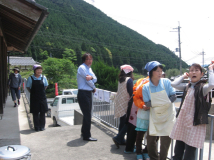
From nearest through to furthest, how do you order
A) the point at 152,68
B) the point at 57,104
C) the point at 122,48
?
the point at 152,68 < the point at 57,104 < the point at 122,48

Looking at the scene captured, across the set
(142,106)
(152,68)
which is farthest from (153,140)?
(152,68)

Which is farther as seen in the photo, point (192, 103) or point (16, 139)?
point (16, 139)

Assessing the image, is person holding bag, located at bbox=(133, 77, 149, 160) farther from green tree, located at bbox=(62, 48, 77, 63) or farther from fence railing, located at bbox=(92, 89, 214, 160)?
green tree, located at bbox=(62, 48, 77, 63)

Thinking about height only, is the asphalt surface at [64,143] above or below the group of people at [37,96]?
below

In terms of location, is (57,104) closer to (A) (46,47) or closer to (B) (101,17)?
(A) (46,47)

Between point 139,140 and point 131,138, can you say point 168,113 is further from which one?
point 131,138

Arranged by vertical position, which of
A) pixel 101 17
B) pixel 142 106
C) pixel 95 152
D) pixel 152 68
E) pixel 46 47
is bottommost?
pixel 95 152

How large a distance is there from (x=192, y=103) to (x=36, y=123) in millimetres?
3702

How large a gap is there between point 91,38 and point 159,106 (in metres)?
114

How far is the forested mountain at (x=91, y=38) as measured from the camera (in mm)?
84688

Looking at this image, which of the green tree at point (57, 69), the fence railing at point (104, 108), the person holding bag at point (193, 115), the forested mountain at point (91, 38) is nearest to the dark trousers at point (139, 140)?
the person holding bag at point (193, 115)

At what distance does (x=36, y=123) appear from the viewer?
5180mm

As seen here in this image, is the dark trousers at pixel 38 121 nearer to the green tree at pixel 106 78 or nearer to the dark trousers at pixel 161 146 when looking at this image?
the dark trousers at pixel 161 146

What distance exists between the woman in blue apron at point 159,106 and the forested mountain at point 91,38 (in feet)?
219
